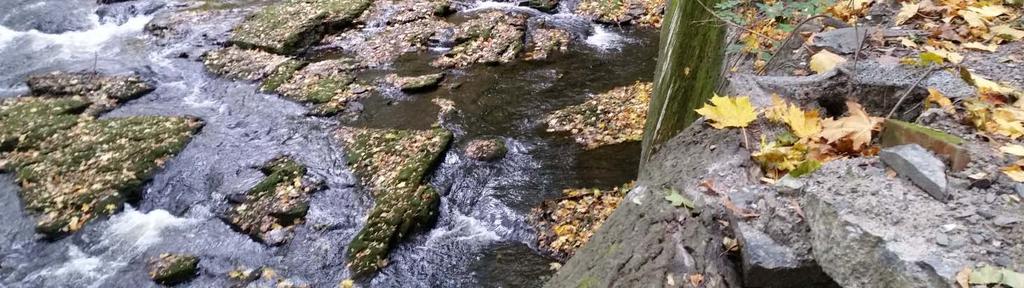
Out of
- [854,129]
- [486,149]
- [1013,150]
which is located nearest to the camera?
[1013,150]

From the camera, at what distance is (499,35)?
13.1m

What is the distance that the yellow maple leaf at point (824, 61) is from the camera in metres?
3.69

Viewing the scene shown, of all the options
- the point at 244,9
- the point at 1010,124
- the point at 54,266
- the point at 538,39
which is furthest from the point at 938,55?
the point at 244,9

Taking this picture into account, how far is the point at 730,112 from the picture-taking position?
3.38 metres

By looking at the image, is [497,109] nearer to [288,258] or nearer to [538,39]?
[538,39]

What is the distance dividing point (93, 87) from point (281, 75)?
Answer: 3530 mm

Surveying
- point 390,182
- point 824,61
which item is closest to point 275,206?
point 390,182

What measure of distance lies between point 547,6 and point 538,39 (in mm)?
2026

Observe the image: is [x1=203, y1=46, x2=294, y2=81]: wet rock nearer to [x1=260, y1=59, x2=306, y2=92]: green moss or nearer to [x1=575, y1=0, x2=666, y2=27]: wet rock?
[x1=260, y1=59, x2=306, y2=92]: green moss

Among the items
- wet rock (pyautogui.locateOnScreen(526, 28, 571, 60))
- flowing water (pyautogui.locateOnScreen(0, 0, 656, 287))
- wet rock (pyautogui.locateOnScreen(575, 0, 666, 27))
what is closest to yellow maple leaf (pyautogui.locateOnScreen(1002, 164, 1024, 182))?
flowing water (pyautogui.locateOnScreen(0, 0, 656, 287))

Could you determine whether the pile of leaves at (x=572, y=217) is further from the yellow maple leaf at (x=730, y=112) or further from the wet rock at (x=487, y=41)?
the wet rock at (x=487, y=41)

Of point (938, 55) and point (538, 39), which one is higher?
point (938, 55)

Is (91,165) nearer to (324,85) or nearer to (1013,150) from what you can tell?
(324,85)

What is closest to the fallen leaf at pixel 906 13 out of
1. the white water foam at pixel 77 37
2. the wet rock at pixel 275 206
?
the wet rock at pixel 275 206
